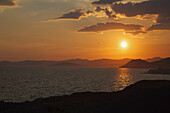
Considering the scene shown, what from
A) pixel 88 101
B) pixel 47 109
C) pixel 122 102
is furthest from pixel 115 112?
pixel 47 109

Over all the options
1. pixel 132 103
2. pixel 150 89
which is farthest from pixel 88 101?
pixel 150 89

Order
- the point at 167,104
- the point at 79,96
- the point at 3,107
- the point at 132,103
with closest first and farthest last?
1. the point at 167,104
2. the point at 132,103
3. the point at 3,107
4. the point at 79,96

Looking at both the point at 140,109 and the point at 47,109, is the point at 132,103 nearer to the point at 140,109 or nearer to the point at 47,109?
the point at 140,109

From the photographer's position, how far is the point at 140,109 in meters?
29.9

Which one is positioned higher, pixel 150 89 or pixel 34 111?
pixel 150 89

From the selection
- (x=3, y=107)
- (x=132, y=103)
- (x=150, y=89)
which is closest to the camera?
(x=132, y=103)

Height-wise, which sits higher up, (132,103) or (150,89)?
(150,89)

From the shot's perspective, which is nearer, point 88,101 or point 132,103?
point 132,103

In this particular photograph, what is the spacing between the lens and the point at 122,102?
108ft

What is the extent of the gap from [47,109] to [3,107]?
9.89m

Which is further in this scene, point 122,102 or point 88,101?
point 88,101

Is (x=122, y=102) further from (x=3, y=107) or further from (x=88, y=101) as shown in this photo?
(x=3, y=107)

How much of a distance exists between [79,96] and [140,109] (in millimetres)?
16521

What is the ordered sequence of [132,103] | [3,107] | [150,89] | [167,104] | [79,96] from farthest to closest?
[79,96] → [3,107] → [150,89] → [132,103] → [167,104]
